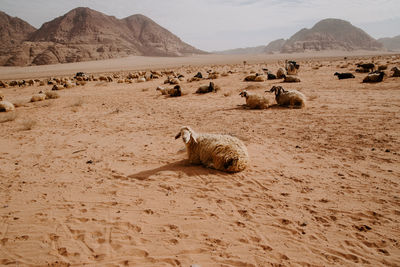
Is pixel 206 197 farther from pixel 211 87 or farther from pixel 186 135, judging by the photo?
pixel 211 87

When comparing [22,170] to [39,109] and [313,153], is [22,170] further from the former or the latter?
[39,109]

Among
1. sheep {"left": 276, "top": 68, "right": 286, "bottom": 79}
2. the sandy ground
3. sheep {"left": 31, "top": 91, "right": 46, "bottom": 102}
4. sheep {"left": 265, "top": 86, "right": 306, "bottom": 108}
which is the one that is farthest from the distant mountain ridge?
the sandy ground

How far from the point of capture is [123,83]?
2353 centimetres

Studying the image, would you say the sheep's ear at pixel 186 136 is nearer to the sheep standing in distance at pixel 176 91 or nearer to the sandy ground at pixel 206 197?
the sandy ground at pixel 206 197

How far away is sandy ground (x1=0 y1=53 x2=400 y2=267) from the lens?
3021 mm

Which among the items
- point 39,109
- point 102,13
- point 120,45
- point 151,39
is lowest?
point 39,109

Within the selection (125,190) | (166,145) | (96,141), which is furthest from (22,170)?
(166,145)

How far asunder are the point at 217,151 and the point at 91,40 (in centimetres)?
12831

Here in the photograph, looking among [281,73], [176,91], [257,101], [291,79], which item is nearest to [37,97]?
[176,91]

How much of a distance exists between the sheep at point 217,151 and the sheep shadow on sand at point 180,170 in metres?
0.13

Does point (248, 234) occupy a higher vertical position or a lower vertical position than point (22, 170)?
lower

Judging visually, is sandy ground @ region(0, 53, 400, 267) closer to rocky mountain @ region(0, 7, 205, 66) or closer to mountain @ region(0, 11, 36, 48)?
rocky mountain @ region(0, 7, 205, 66)

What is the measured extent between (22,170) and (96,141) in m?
2.22

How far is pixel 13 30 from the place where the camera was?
130 metres
